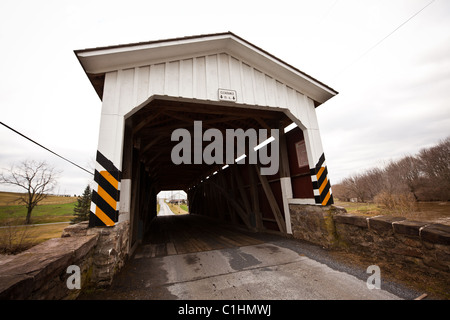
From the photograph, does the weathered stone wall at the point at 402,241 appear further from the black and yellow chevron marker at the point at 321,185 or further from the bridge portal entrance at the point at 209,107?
the bridge portal entrance at the point at 209,107

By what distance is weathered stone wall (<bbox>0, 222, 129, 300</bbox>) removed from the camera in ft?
4.46

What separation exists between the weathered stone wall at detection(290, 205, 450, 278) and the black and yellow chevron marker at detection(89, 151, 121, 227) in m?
4.06

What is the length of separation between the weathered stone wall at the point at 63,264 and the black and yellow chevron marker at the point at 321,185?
13.3 feet

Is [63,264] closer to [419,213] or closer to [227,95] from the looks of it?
[227,95]

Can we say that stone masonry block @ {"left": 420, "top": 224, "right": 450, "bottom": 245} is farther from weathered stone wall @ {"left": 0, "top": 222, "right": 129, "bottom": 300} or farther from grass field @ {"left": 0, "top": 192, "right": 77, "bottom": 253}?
grass field @ {"left": 0, "top": 192, "right": 77, "bottom": 253}

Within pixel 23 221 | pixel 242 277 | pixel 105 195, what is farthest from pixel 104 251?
pixel 23 221

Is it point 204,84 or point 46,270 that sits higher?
point 204,84

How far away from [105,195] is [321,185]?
4.34m

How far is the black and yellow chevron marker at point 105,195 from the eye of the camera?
Answer: 111 inches

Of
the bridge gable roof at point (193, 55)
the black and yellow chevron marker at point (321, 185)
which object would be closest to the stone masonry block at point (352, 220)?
the black and yellow chevron marker at point (321, 185)

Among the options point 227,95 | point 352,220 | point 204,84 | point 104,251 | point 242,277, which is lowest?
point 242,277

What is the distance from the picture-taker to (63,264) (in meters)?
1.85
